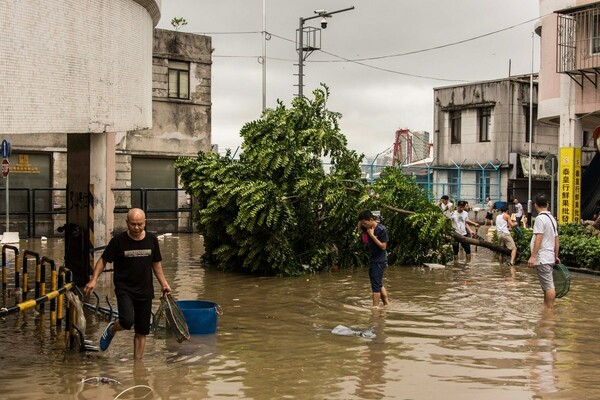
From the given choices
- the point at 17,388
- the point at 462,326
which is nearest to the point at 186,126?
the point at 462,326

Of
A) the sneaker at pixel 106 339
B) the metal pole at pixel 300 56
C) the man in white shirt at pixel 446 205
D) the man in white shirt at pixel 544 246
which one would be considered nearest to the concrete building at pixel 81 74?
the sneaker at pixel 106 339

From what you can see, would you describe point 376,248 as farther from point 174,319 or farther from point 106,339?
point 106,339

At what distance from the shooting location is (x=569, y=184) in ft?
86.7

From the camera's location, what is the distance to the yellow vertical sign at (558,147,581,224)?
26156mm

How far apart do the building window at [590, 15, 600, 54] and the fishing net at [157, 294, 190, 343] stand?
2000 cm

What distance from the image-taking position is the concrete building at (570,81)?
1002 inches

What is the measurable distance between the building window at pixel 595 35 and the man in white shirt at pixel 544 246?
14350 millimetres

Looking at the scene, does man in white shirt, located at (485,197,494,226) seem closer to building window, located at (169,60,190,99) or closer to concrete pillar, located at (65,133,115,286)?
building window, located at (169,60,190,99)

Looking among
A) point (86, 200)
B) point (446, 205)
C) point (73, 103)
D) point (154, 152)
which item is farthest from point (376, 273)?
point (154, 152)

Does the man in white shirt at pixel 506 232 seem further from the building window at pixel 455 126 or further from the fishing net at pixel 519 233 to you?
the building window at pixel 455 126

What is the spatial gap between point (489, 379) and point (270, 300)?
6.72 meters

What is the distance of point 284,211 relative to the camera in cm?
1800

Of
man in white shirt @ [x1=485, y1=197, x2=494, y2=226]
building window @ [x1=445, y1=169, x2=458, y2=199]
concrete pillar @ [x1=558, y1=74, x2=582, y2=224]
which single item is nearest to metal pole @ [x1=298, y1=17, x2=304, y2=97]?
concrete pillar @ [x1=558, y1=74, x2=582, y2=224]

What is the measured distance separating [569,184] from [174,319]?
19.9 meters
